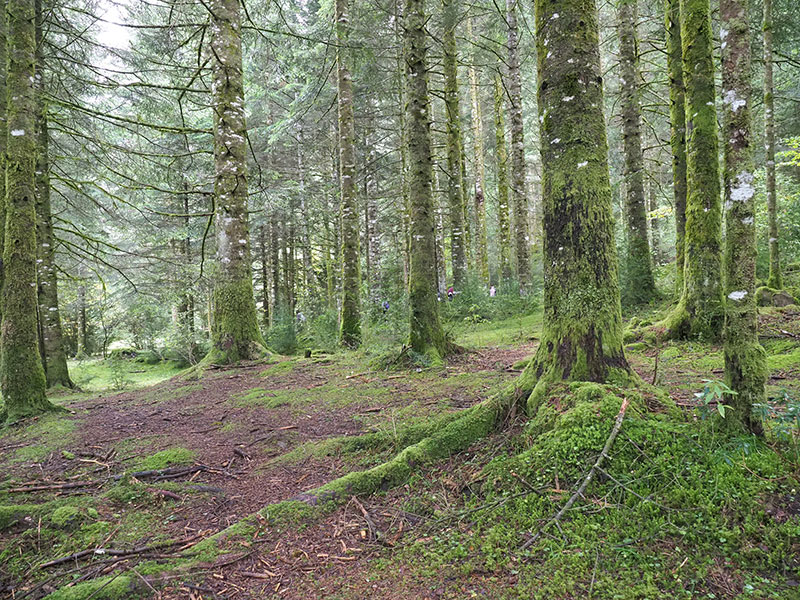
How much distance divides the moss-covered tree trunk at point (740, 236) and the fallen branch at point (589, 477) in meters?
0.57

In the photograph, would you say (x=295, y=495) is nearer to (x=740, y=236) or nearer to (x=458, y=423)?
(x=458, y=423)

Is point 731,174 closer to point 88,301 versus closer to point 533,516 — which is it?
point 533,516

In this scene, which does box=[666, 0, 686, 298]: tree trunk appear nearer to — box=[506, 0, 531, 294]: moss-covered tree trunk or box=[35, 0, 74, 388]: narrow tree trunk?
box=[506, 0, 531, 294]: moss-covered tree trunk

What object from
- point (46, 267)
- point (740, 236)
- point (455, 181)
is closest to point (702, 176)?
point (740, 236)

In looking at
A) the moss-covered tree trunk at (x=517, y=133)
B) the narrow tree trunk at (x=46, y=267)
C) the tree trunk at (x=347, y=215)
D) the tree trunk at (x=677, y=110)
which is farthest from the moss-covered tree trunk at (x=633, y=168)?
the narrow tree trunk at (x=46, y=267)

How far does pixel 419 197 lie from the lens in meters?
7.24

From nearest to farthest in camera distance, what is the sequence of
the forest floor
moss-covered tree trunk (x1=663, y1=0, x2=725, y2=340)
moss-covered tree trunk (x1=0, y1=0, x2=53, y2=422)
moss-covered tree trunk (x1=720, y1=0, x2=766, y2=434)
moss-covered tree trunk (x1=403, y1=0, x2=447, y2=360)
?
the forest floor
moss-covered tree trunk (x1=720, y1=0, x2=766, y2=434)
moss-covered tree trunk (x1=0, y1=0, x2=53, y2=422)
moss-covered tree trunk (x1=663, y1=0, x2=725, y2=340)
moss-covered tree trunk (x1=403, y1=0, x2=447, y2=360)

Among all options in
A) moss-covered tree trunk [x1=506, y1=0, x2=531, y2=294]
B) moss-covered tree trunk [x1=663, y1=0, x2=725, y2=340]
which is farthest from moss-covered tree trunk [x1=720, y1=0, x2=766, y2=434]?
moss-covered tree trunk [x1=506, y1=0, x2=531, y2=294]

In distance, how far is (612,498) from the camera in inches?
91.2

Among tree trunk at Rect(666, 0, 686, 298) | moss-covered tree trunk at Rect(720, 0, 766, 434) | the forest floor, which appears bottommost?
the forest floor

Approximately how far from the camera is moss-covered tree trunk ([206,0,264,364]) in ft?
27.3

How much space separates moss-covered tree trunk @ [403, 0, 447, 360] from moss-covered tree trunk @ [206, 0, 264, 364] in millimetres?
3396

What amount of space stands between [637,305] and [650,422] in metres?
8.85

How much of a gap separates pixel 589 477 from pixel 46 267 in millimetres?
10327
